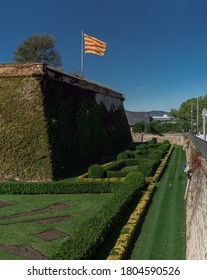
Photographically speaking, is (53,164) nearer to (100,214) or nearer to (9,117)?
(9,117)

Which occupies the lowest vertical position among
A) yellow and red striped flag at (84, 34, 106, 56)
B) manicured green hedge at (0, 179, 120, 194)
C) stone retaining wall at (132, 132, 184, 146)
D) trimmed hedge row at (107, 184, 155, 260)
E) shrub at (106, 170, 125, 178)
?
trimmed hedge row at (107, 184, 155, 260)

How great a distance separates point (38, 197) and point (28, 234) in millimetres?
5826

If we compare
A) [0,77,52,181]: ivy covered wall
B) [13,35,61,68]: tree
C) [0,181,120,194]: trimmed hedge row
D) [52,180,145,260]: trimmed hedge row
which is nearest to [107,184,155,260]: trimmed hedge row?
[52,180,145,260]: trimmed hedge row

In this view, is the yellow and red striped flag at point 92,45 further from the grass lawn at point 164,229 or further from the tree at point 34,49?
the grass lawn at point 164,229

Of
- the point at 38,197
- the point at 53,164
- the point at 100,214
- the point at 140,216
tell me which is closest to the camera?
the point at 100,214

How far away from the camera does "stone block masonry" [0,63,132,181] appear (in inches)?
808

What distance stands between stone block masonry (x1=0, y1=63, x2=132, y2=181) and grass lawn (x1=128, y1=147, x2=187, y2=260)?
6519 millimetres

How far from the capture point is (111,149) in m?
33.2

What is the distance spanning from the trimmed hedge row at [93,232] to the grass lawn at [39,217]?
124 cm

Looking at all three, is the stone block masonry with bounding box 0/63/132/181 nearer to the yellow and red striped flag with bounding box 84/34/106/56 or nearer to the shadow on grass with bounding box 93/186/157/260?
the yellow and red striped flag with bounding box 84/34/106/56

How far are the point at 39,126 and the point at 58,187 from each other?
14.3 feet

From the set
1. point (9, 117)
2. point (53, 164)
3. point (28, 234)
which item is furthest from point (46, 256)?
point (9, 117)
